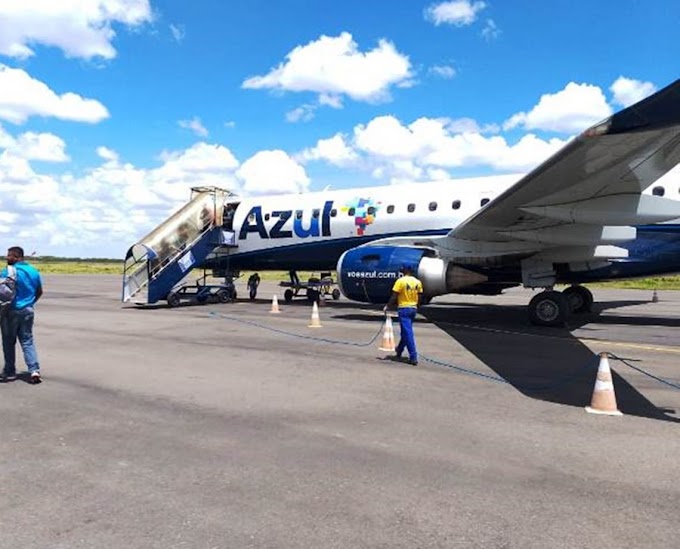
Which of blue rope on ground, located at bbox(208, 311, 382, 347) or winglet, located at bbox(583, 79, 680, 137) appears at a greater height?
winglet, located at bbox(583, 79, 680, 137)

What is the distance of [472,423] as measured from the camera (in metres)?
6.28

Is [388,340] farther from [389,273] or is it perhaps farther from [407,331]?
[389,273]

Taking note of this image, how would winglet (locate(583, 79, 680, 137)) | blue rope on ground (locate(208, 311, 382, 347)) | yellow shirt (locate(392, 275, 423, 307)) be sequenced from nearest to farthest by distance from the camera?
winglet (locate(583, 79, 680, 137)) → yellow shirt (locate(392, 275, 423, 307)) → blue rope on ground (locate(208, 311, 382, 347))

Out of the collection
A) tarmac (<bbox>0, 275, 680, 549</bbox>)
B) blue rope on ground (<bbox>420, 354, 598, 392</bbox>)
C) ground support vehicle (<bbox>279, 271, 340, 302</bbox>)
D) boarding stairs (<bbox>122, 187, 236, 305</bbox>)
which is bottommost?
tarmac (<bbox>0, 275, 680, 549</bbox>)

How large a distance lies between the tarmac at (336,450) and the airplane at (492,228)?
3.09 m

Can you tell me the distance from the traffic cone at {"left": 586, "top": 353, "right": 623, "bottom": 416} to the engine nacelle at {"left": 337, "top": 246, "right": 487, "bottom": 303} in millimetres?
7892

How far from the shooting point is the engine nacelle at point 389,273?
14.7 meters

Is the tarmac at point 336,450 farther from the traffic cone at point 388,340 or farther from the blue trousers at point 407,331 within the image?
the traffic cone at point 388,340

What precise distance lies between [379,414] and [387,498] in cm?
236

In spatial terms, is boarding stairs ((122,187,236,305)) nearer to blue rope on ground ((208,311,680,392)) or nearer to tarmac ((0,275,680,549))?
blue rope on ground ((208,311,680,392))

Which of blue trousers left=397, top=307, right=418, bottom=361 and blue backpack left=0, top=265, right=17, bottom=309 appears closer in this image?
blue backpack left=0, top=265, right=17, bottom=309

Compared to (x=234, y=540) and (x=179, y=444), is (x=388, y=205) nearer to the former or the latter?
(x=179, y=444)

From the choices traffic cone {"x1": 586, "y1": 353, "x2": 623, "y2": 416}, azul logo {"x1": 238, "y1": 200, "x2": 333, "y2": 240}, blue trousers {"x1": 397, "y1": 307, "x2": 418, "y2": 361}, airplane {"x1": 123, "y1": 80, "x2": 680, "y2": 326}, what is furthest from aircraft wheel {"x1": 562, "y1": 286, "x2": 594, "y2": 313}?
traffic cone {"x1": 586, "y1": 353, "x2": 623, "y2": 416}

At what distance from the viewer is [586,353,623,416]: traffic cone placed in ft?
21.8
